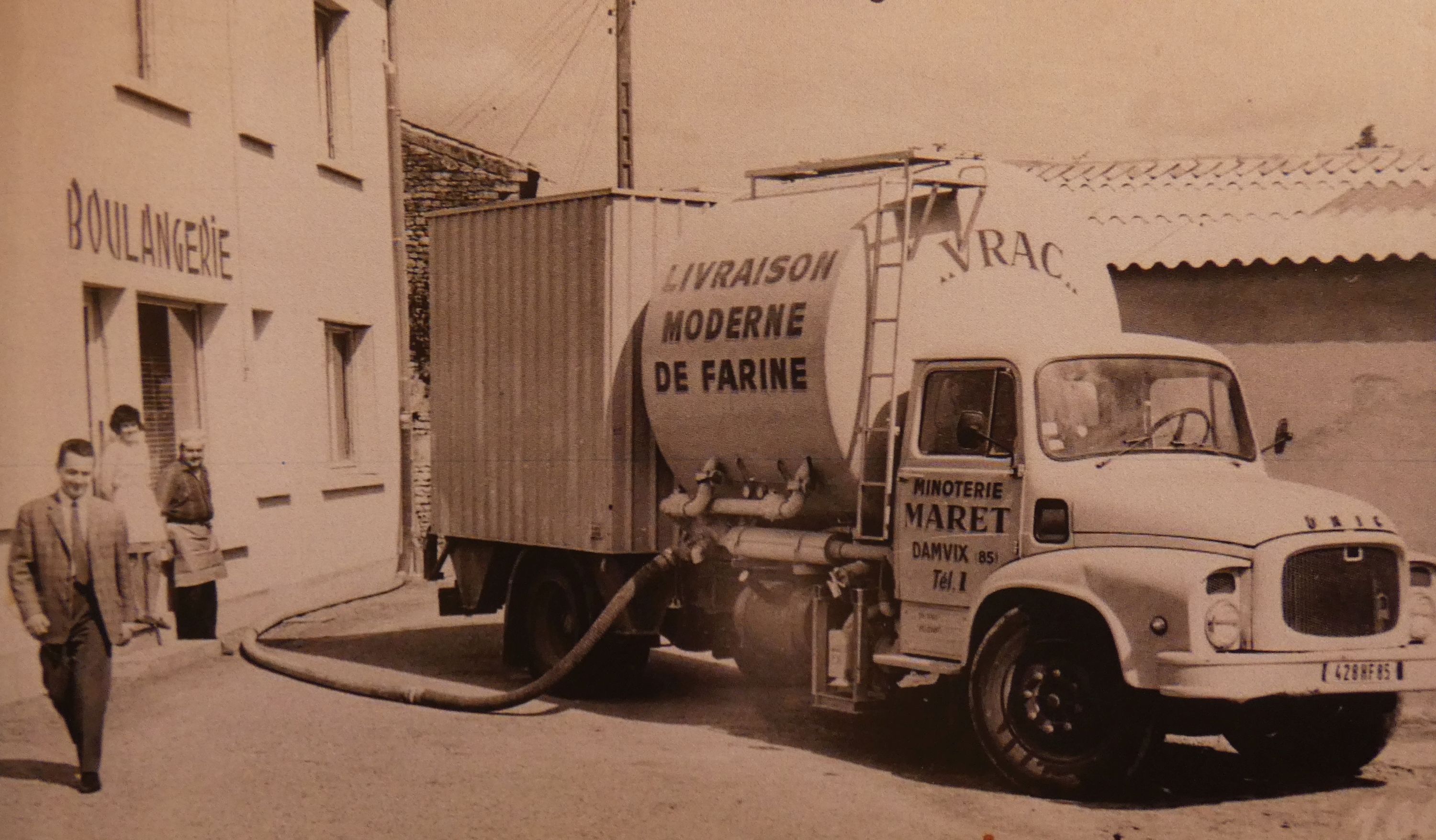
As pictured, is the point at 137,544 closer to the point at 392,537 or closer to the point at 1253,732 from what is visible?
the point at 392,537

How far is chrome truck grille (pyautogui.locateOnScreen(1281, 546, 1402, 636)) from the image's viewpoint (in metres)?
7.61

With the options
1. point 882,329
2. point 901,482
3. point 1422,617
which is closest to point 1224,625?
point 1422,617

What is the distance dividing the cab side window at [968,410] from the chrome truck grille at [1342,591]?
1.63 meters

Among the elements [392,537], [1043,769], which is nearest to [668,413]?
[1043,769]

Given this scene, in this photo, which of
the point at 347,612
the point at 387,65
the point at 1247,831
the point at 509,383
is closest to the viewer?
the point at 1247,831

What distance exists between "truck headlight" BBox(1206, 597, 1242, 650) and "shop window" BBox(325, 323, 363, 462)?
12934 millimetres

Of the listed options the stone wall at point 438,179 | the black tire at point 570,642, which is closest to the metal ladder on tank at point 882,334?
the black tire at point 570,642

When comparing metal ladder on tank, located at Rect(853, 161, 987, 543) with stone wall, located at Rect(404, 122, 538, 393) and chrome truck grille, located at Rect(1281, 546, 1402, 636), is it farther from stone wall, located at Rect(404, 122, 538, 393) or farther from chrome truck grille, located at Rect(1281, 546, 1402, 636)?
stone wall, located at Rect(404, 122, 538, 393)

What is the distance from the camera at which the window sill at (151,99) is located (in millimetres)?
12148

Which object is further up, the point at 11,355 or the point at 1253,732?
the point at 11,355

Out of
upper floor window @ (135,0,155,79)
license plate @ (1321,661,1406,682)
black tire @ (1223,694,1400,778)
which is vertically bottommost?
black tire @ (1223,694,1400,778)

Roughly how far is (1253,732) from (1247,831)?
5.86 ft

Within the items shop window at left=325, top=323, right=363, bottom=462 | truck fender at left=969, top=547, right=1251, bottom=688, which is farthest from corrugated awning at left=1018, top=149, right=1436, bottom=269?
shop window at left=325, top=323, right=363, bottom=462

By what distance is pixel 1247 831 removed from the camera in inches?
285
